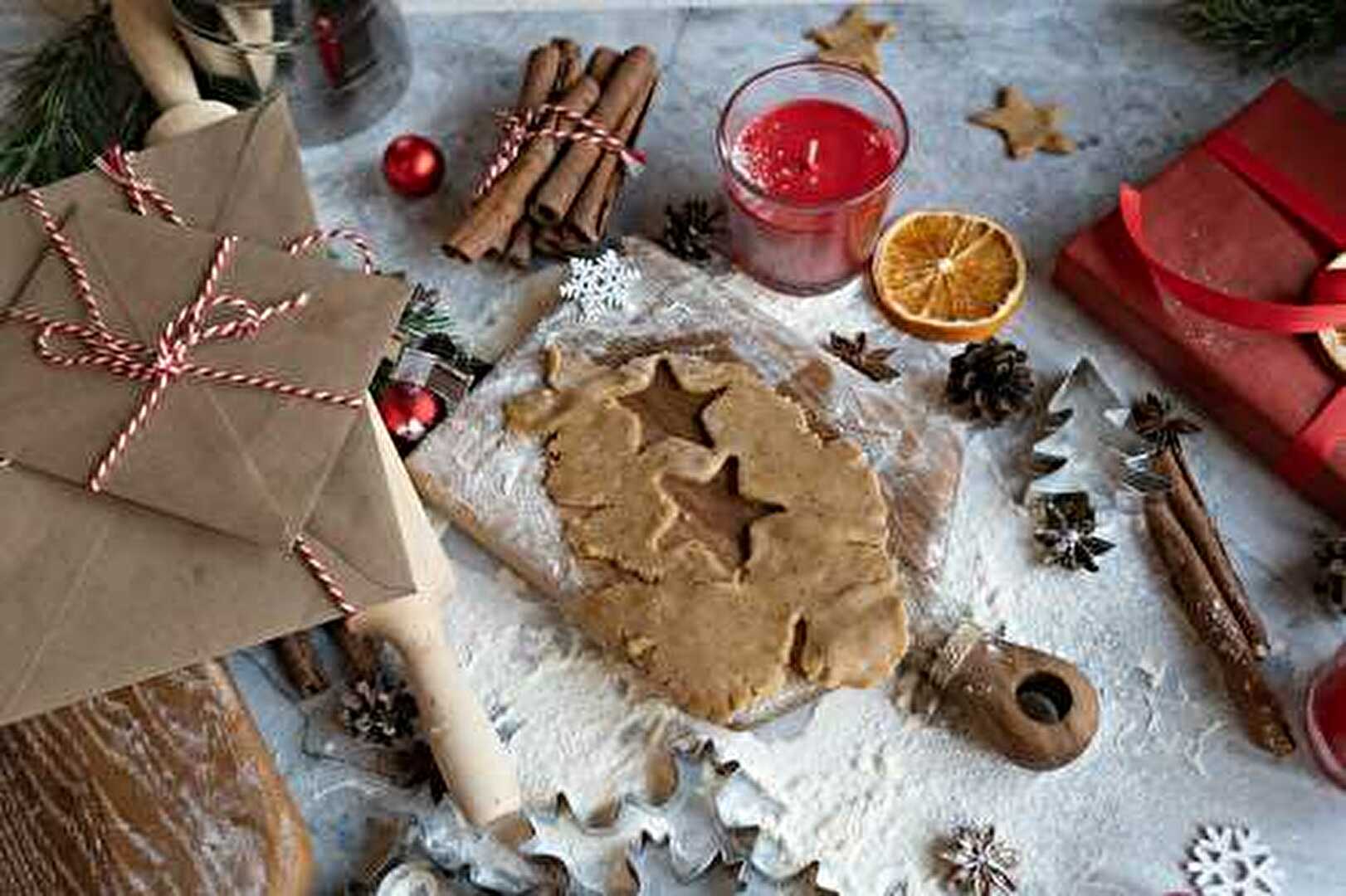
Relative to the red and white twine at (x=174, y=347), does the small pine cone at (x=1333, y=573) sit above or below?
below

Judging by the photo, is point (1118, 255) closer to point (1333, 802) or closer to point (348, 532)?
point (1333, 802)

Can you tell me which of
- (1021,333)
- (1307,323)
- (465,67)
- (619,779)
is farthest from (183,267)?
(1307,323)

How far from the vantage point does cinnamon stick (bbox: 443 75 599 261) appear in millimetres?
1561

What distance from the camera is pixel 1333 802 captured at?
137 centimetres

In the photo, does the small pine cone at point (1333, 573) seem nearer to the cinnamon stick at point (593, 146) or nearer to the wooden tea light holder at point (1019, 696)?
the wooden tea light holder at point (1019, 696)

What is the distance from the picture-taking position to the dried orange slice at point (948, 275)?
1545 mm

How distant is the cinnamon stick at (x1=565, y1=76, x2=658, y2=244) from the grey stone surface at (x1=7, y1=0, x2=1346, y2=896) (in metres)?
0.06

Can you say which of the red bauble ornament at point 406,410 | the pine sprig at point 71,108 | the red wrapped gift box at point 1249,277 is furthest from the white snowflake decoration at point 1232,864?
the pine sprig at point 71,108

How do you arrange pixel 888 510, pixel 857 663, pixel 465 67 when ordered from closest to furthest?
pixel 857 663
pixel 888 510
pixel 465 67

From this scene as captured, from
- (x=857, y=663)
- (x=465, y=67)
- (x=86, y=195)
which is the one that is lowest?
(x=857, y=663)

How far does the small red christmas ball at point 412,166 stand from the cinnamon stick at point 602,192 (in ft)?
0.59

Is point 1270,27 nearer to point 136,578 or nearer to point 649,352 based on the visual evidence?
point 649,352

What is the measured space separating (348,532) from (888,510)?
0.60 m

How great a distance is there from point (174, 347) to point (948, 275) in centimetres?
85
